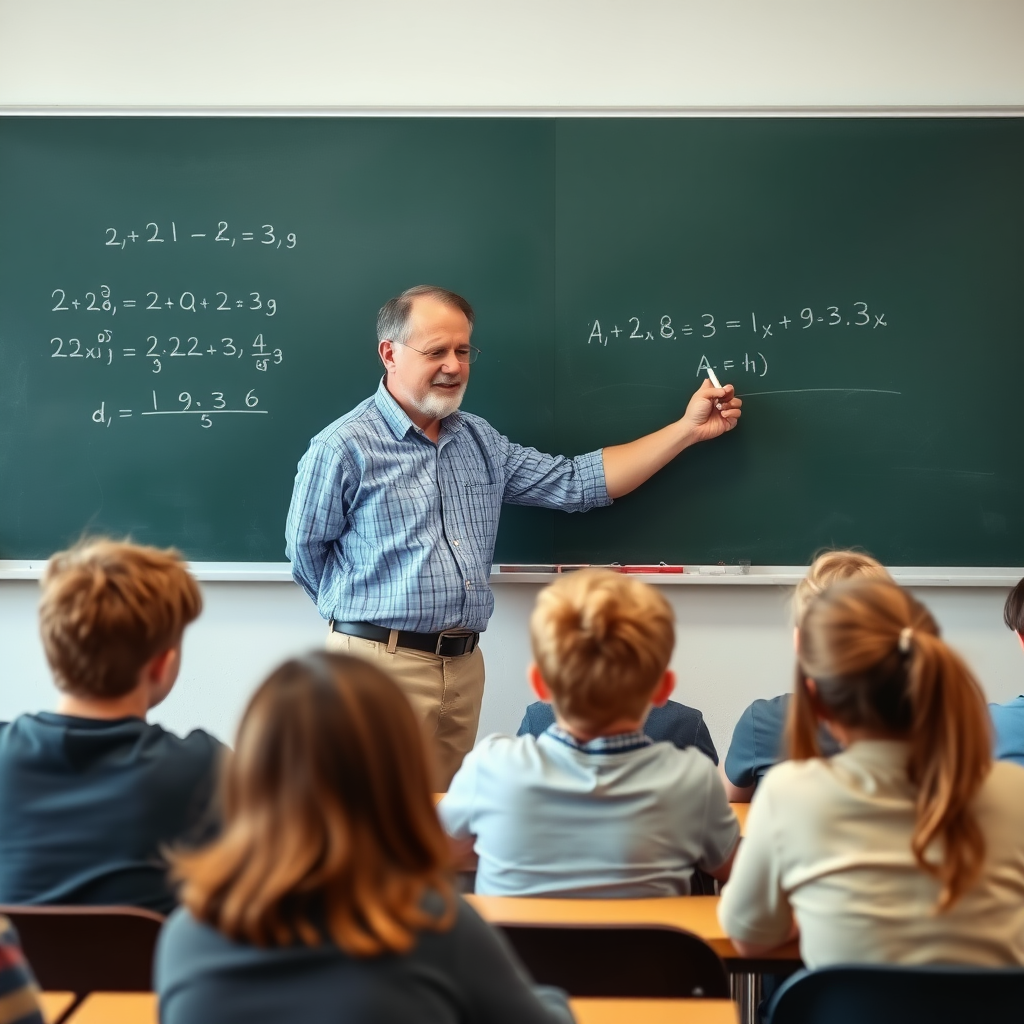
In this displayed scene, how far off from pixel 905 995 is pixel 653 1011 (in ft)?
1.05

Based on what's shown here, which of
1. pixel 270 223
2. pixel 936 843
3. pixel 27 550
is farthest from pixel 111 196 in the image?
pixel 936 843

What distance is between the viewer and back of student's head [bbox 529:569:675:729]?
1.74 meters

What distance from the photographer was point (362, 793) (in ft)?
3.60

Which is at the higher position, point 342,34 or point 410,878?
point 342,34

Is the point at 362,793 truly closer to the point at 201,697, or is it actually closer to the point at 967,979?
the point at 967,979

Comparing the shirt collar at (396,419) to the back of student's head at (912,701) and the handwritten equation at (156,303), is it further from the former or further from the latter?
the back of student's head at (912,701)

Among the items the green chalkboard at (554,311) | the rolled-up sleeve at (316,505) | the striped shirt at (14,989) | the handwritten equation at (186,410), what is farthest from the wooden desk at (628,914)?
the handwritten equation at (186,410)

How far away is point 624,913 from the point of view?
5.54 feet

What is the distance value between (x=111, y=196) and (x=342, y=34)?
96 cm

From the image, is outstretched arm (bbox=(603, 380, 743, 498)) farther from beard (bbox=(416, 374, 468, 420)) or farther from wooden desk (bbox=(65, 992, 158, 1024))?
wooden desk (bbox=(65, 992, 158, 1024))

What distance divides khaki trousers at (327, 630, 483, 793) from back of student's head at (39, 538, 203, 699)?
131cm

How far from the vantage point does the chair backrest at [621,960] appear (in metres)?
1.46

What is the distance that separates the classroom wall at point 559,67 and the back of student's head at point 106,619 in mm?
1802

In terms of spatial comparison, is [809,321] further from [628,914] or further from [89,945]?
[89,945]
